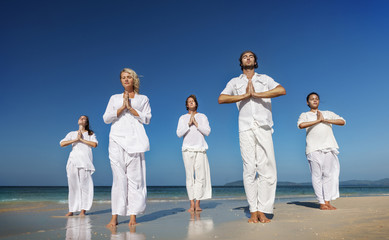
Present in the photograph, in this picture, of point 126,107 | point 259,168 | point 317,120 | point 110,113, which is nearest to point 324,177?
point 317,120

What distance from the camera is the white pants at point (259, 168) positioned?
4.83 m

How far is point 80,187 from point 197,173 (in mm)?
2826

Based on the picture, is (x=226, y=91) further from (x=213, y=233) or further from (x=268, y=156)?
(x=213, y=233)

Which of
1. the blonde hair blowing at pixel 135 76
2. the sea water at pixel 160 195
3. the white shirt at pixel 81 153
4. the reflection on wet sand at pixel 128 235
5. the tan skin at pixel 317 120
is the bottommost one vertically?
the sea water at pixel 160 195

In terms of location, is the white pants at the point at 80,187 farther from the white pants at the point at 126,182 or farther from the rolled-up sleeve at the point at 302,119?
the rolled-up sleeve at the point at 302,119

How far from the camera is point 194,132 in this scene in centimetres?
784

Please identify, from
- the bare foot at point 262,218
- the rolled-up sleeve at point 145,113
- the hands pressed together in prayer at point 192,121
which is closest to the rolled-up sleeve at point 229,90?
the rolled-up sleeve at point 145,113

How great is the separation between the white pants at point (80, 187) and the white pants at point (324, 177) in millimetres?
5225

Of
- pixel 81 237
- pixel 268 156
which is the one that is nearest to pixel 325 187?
pixel 268 156

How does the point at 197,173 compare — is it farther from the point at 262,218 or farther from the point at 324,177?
the point at 262,218

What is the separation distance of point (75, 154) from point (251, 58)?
4.87 metres

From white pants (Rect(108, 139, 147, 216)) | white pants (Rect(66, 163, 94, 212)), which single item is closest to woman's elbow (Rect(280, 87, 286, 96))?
white pants (Rect(108, 139, 147, 216))

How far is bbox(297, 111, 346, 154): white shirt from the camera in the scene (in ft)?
22.7

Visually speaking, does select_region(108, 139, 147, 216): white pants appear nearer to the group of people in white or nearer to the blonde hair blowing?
the group of people in white
